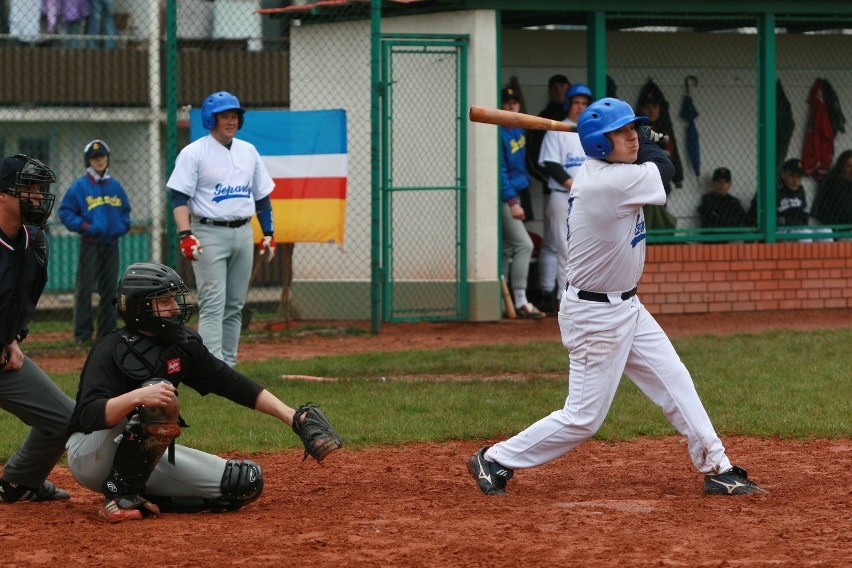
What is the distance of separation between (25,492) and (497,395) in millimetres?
3546

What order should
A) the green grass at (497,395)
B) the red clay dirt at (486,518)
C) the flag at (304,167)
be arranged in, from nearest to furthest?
the red clay dirt at (486,518)
the green grass at (497,395)
the flag at (304,167)

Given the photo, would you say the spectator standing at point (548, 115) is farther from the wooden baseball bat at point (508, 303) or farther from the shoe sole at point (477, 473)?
the shoe sole at point (477, 473)

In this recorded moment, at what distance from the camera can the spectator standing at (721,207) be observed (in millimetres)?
13945

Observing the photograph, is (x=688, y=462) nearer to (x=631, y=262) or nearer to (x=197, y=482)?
(x=631, y=262)

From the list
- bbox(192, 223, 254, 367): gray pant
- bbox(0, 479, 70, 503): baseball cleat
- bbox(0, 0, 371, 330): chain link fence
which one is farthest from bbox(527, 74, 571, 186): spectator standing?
Answer: bbox(0, 479, 70, 503): baseball cleat

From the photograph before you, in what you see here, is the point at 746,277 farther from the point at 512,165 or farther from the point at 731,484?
the point at 731,484

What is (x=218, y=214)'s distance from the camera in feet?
30.7

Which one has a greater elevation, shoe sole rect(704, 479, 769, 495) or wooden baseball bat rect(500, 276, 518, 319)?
wooden baseball bat rect(500, 276, 518, 319)

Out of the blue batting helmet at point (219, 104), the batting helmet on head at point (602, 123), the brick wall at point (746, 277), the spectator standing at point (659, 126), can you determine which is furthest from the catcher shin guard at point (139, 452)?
the spectator standing at point (659, 126)

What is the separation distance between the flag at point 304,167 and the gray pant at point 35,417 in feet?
20.1

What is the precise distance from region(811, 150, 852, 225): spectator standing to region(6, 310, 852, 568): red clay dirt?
295 inches

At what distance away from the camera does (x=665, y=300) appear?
1310cm

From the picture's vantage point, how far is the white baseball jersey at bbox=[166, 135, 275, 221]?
30.6 feet

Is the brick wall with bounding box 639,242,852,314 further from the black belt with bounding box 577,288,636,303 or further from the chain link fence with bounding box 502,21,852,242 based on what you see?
the black belt with bounding box 577,288,636,303
